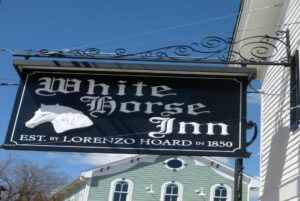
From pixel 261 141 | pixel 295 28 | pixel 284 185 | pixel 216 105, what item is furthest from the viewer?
pixel 261 141

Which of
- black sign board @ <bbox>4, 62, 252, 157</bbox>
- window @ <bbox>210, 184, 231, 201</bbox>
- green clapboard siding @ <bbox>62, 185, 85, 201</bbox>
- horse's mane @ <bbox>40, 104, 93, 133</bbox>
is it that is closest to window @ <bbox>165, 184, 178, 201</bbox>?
window @ <bbox>210, 184, 231, 201</bbox>

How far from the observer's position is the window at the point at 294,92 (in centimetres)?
580

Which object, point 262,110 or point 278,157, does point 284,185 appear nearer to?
point 278,157

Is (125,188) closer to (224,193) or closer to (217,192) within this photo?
(217,192)

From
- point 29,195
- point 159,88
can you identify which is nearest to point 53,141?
point 159,88

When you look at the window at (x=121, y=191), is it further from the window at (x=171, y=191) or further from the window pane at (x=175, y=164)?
the window pane at (x=175, y=164)

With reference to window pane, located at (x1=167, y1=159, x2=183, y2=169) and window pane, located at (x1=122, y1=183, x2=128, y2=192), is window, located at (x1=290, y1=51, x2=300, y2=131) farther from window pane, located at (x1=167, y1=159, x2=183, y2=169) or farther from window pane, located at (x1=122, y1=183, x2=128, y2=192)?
window pane, located at (x1=122, y1=183, x2=128, y2=192)

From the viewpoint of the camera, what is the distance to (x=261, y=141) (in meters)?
8.64

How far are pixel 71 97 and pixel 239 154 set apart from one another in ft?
8.46

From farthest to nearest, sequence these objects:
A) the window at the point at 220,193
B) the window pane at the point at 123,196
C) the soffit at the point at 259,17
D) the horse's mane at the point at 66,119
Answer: the window pane at the point at 123,196, the window at the point at 220,193, the soffit at the point at 259,17, the horse's mane at the point at 66,119

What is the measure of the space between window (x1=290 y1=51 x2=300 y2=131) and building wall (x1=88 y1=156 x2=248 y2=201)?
16638 mm

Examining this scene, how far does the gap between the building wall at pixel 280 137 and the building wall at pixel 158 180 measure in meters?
14.2

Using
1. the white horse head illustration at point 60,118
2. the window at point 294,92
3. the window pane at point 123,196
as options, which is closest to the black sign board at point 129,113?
the white horse head illustration at point 60,118

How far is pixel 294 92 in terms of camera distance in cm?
611
